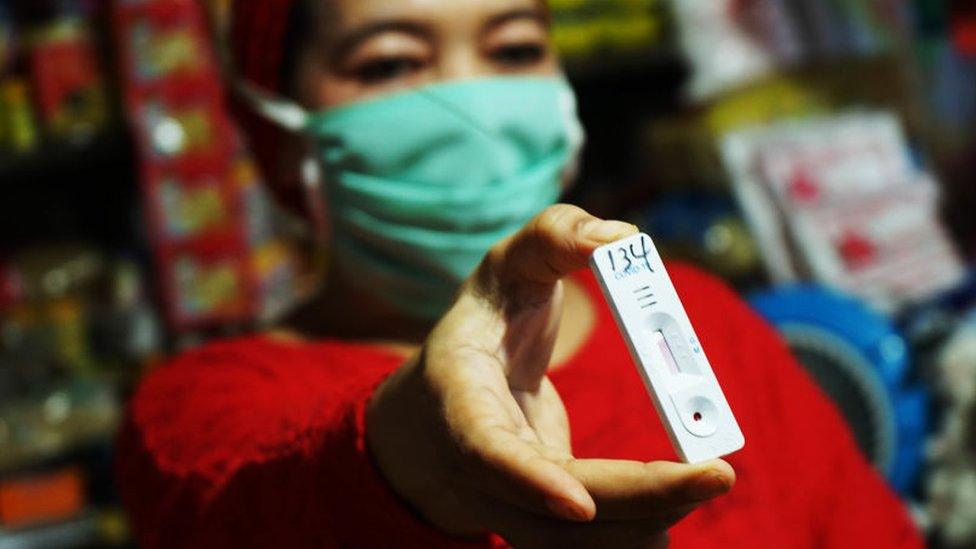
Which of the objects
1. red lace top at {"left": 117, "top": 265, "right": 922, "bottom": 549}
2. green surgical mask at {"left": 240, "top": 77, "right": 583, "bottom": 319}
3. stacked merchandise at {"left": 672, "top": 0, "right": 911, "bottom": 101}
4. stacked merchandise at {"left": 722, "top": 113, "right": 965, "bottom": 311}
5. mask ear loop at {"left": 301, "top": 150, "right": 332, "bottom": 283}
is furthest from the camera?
stacked merchandise at {"left": 672, "top": 0, "right": 911, "bottom": 101}

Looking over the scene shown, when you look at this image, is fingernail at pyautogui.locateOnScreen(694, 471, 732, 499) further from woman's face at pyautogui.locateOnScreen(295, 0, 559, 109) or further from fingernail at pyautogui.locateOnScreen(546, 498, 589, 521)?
woman's face at pyautogui.locateOnScreen(295, 0, 559, 109)

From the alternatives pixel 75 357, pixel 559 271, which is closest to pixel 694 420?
pixel 559 271

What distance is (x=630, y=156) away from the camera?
7.50 feet

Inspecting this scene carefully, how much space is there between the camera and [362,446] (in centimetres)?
60

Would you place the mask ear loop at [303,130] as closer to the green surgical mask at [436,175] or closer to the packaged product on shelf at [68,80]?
the green surgical mask at [436,175]

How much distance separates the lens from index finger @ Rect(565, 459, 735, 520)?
430mm

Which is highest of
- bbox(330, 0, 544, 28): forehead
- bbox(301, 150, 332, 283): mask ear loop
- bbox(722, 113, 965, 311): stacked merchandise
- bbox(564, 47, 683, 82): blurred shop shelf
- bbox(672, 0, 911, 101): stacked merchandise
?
bbox(330, 0, 544, 28): forehead

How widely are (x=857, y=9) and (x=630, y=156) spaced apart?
52 cm

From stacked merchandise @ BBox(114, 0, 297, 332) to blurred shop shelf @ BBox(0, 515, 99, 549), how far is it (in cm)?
33

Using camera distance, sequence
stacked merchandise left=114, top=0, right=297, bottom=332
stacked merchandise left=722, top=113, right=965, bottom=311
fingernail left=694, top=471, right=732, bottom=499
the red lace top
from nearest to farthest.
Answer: fingernail left=694, top=471, right=732, bottom=499 → the red lace top → stacked merchandise left=722, top=113, right=965, bottom=311 → stacked merchandise left=114, top=0, right=297, bottom=332

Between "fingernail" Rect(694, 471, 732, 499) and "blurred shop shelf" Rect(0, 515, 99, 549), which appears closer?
"fingernail" Rect(694, 471, 732, 499)

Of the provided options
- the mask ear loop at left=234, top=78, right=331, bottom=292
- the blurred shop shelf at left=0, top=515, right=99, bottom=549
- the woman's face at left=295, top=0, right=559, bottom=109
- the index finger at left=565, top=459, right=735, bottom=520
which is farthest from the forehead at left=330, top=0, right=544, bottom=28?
the blurred shop shelf at left=0, top=515, right=99, bottom=549

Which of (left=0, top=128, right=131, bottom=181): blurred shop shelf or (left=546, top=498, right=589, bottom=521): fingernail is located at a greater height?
(left=546, top=498, right=589, bottom=521): fingernail

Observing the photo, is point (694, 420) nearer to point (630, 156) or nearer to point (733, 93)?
point (733, 93)
